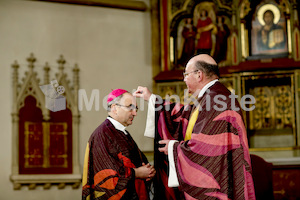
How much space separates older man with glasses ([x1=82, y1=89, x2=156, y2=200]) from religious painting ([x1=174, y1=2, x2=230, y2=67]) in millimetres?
3380

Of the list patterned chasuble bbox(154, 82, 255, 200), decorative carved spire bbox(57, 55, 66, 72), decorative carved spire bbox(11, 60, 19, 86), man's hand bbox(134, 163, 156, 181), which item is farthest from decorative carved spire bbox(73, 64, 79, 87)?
patterned chasuble bbox(154, 82, 255, 200)

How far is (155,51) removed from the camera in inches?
269

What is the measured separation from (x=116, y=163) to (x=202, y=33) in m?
3.98

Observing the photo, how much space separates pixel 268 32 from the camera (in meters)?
6.38

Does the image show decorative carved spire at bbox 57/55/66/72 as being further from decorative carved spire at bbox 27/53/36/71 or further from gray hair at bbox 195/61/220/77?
gray hair at bbox 195/61/220/77

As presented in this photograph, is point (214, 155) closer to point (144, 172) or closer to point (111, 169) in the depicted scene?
point (144, 172)

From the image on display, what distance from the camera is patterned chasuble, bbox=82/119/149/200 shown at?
124 inches

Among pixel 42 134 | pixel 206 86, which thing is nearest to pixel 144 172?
pixel 206 86

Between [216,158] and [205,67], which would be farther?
[205,67]

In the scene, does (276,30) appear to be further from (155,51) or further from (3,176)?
(3,176)

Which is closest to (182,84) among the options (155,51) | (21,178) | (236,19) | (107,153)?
(155,51)

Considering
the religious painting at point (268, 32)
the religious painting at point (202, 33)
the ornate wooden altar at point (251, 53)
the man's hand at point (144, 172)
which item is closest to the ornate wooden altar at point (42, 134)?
the ornate wooden altar at point (251, 53)

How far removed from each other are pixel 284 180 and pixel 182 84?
7.05ft

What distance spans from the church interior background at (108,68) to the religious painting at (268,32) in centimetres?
2
